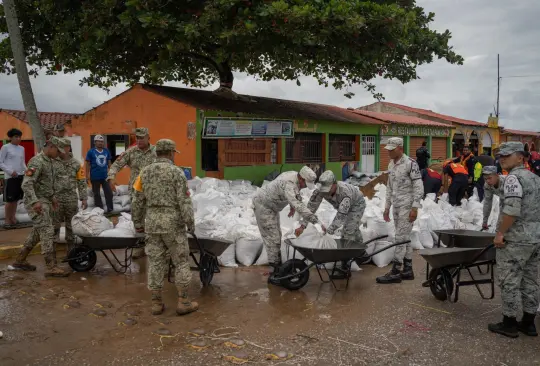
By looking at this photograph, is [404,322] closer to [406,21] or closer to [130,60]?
[406,21]

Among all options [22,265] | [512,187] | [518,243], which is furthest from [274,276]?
[22,265]

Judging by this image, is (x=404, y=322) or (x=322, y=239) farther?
(x=322, y=239)

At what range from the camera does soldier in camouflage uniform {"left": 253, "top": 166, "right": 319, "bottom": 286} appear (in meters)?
5.36

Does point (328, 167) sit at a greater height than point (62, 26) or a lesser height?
lesser

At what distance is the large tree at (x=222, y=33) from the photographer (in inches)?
397

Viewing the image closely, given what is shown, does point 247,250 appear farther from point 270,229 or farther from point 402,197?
point 402,197

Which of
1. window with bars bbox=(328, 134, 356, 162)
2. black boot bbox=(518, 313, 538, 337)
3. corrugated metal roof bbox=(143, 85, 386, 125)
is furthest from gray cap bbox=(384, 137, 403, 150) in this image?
window with bars bbox=(328, 134, 356, 162)

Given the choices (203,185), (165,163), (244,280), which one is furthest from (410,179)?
(203,185)

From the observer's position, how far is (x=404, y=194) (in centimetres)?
571

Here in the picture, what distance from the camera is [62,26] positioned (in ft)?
38.2

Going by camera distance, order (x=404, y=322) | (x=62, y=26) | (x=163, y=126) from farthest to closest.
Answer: (x=163, y=126), (x=62, y=26), (x=404, y=322)

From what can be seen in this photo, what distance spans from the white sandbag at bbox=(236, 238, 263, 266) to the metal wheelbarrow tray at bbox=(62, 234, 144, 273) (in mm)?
1326

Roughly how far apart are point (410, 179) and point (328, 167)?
1115cm

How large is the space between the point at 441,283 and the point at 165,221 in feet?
9.62
